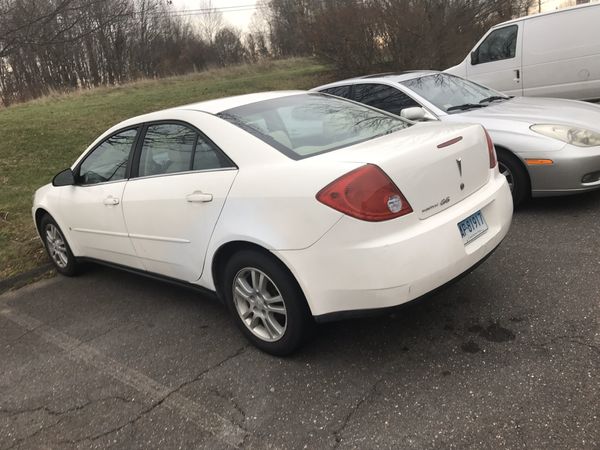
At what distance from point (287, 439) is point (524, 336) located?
58.0 inches

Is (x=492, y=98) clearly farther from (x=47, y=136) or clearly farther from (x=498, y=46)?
(x=47, y=136)

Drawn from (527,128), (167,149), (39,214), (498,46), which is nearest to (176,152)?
(167,149)

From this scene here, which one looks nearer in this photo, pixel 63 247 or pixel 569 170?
pixel 569 170

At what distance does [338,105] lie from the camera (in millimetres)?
3826

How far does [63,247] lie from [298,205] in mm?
3334

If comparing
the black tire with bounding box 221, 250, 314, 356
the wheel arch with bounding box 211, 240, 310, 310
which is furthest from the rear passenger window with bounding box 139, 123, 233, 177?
the black tire with bounding box 221, 250, 314, 356

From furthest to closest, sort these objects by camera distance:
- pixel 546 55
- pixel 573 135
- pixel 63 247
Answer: pixel 546 55 < pixel 63 247 < pixel 573 135

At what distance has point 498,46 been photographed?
8.95m

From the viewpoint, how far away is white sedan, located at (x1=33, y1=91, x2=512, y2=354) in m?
2.61

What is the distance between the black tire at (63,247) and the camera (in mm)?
4988

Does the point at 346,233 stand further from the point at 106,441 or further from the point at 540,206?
the point at 540,206

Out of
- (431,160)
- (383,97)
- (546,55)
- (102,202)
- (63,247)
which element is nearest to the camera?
(431,160)

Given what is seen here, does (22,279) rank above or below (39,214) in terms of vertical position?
below

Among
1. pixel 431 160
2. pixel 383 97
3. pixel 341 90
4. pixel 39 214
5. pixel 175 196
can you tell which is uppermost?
pixel 341 90
